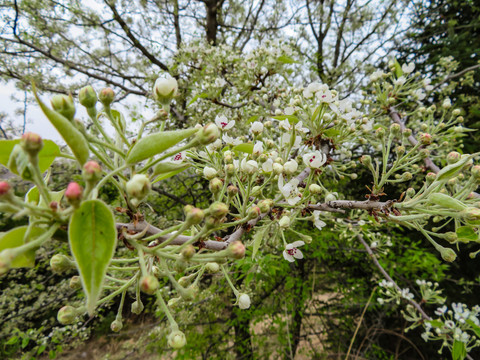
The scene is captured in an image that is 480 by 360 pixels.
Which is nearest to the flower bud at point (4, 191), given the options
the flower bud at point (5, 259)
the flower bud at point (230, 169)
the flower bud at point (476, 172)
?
the flower bud at point (5, 259)

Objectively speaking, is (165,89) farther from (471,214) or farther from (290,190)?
(471,214)

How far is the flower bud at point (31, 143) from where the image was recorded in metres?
0.48

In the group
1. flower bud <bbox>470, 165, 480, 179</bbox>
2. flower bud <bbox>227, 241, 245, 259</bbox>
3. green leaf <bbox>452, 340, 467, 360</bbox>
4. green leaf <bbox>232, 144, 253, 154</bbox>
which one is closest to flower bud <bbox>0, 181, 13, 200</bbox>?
flower bud <bbox>227, 241, 245, 259</bbox>

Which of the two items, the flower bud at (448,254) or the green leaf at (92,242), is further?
the flower bud at (448,254)

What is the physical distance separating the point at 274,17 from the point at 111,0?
324 cm

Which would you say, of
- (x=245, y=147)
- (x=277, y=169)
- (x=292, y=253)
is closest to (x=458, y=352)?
(x=292, y=253)

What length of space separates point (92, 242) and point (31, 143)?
8.7 inches

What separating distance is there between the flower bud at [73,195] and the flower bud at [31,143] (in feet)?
0.32

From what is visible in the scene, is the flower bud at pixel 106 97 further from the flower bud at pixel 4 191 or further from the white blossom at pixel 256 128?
→ the white blossom at pixel 256 128

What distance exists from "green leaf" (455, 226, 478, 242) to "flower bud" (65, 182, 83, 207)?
1.13 meters

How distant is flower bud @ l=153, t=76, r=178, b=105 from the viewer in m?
0.75

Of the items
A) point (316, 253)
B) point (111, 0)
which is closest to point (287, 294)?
point (316, 253)

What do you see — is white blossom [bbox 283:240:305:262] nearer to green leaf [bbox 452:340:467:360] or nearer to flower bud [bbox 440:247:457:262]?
flower bud [bbox 440:247:457:262]

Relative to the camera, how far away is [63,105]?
58cm
